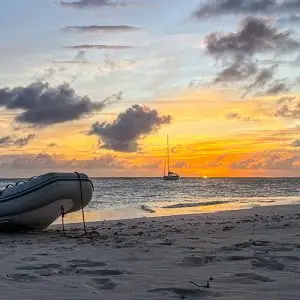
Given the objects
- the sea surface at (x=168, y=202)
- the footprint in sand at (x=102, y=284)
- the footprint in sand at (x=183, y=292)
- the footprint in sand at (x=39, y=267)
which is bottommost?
the sea surface at (x=168, y=202)

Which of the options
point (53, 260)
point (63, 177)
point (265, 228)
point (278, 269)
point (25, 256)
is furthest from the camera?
point (63, 177)

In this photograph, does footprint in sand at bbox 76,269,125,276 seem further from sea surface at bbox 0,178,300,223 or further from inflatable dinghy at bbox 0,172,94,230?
sea surface at bbox 0,178,300,223

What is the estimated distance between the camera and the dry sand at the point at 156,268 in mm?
4887

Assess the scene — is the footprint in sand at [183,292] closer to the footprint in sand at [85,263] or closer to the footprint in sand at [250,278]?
the footprint in sand at [250,278]

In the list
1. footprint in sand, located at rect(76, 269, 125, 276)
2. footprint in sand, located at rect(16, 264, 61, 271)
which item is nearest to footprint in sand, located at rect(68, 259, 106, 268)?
footprint in sand, located at rect(16, 264, 61, 271)

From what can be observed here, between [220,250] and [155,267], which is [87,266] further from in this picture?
[220,250]

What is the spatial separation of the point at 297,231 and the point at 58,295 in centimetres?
654

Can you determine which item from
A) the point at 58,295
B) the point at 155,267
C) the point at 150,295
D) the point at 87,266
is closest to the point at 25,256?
the point at 87,266

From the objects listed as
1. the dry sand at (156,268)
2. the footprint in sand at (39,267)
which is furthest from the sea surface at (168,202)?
the footprint in sand at (39,267)

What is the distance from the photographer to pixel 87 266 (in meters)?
6.46

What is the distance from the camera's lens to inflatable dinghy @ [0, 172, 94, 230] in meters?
12.6

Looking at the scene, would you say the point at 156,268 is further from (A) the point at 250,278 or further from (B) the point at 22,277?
(B) the point at 22,277

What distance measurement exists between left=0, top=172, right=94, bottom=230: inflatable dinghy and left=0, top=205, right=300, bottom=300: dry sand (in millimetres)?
3069

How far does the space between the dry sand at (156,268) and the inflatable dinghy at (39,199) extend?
121 inches
